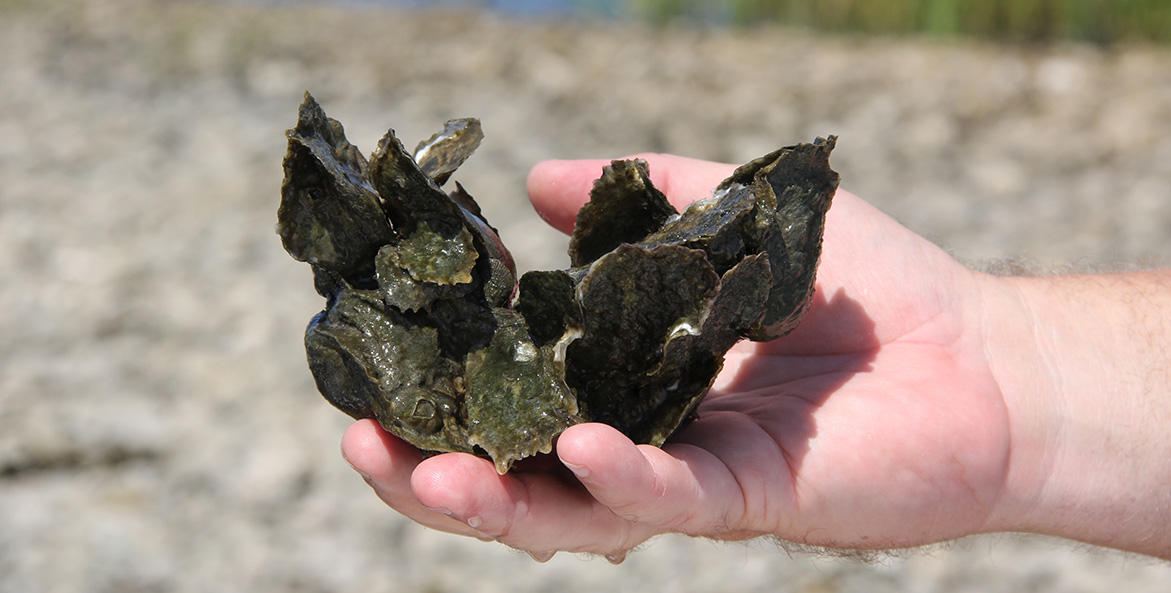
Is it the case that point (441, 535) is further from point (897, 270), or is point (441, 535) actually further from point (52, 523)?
point (897, 270)

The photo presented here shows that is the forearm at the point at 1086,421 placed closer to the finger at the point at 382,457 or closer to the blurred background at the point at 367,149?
the blurred background at the point at 367,149

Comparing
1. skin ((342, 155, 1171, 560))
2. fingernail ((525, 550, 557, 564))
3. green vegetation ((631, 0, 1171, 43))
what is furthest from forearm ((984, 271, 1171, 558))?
green vegetation ((631, 0, 1171, 43))

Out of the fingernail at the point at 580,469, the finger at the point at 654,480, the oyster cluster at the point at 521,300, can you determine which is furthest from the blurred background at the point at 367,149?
the fingernail at the point at 580,469

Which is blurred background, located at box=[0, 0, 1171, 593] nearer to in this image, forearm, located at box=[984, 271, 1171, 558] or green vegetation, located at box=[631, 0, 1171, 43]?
green vegetation, located at box=[631, 0, 1171, 43]

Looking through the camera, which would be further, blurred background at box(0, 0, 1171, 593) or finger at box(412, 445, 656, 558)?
blurred background at box(0, 0, 1171, 593)

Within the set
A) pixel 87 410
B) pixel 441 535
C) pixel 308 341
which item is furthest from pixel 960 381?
pixel 87 410

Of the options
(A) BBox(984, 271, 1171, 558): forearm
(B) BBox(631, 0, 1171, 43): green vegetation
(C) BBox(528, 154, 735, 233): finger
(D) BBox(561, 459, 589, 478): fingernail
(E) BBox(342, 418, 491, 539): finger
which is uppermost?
(B) BBox(631, 0, 1171, 43): green vegetation
